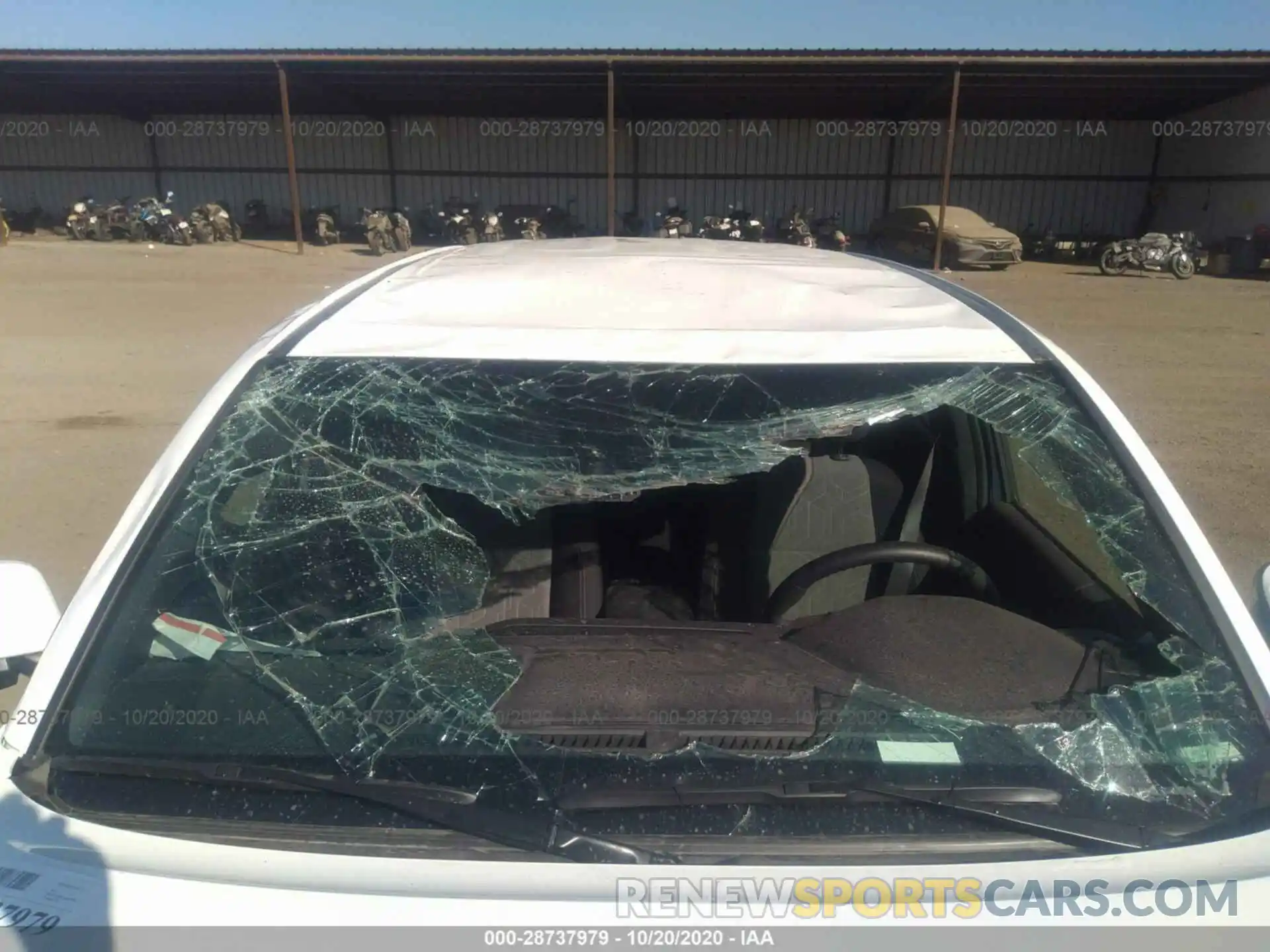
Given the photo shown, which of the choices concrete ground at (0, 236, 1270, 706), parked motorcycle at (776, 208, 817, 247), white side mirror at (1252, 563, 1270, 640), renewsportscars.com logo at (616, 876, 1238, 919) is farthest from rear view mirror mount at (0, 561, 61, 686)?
parked motorcycle at (776, 208, 817, 247)

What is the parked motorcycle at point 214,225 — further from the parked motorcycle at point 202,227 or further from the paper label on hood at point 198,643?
the paper label on hood at point 198,643

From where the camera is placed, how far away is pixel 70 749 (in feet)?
4.59

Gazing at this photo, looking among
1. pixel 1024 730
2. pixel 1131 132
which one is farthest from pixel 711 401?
pixel 1131 132


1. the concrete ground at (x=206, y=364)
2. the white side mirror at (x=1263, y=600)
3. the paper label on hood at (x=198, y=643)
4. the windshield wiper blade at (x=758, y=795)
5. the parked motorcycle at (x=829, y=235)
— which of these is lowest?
the concrete ground at (x=206, y=364)

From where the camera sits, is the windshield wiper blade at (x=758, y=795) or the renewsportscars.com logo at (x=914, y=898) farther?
the windshield wiper blade at (x=758, y=795)

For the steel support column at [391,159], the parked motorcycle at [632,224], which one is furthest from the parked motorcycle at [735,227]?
the steel support column at [391,159]

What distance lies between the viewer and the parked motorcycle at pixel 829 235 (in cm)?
2473

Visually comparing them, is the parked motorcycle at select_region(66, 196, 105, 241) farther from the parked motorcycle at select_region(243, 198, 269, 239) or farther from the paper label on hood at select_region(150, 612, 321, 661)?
the paper label on hood at select_region(150, 612, 321, 661)

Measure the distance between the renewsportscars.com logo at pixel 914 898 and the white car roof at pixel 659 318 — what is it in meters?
0.92

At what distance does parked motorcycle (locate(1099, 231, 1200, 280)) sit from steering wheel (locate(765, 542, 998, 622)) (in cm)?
2129

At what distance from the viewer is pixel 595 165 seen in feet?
90.6

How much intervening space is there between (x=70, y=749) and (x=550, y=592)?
99 cm

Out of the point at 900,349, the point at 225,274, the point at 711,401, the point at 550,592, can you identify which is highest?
the point at 900,349

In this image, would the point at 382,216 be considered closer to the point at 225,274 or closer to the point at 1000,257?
the point at 225,274
